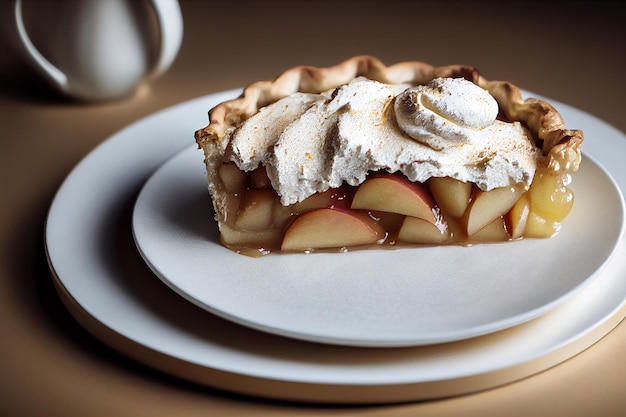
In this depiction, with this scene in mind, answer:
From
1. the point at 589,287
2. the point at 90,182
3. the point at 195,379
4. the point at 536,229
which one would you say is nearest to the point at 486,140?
the point at 536,229

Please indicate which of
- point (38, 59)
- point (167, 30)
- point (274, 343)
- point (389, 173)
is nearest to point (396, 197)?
point (389, 173)

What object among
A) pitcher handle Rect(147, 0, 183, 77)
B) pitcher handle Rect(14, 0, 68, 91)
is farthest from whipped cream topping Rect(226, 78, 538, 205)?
pitcher handle Rect(14, 0, 68, 91)

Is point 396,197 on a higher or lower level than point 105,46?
lower

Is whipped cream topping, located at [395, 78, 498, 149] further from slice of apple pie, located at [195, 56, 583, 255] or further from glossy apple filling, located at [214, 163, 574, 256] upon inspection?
glossy apple filling, located at [214, 163, 574, 256]

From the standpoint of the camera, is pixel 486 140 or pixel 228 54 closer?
pixel 486 140

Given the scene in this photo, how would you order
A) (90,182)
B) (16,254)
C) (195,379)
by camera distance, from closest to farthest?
(195,379) → (16,254) → (90,182)

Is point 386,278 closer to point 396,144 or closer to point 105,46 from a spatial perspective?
point 396,144

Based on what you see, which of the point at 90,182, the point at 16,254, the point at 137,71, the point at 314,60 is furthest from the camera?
the point at 314,60

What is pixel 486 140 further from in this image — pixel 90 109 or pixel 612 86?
pixel 90 109
